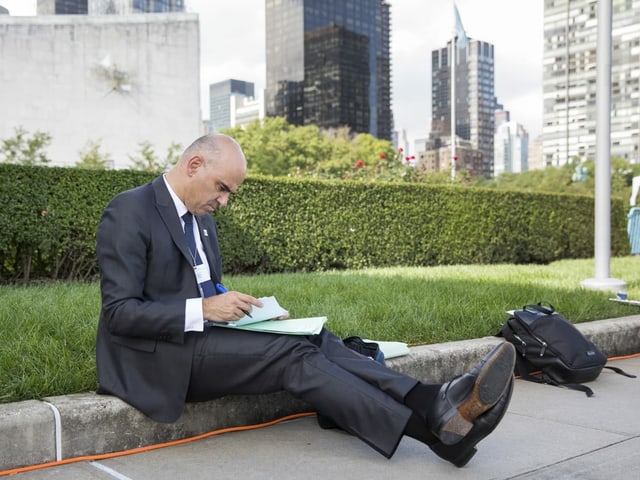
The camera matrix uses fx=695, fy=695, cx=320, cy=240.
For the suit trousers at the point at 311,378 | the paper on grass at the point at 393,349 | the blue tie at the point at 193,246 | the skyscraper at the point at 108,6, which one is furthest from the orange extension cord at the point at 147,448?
the skyscraper at the point at 108,6

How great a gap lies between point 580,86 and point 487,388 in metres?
91.5

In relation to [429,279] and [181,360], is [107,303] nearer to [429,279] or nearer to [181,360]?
[181,360]

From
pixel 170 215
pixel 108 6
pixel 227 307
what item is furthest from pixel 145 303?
pixel 108 6

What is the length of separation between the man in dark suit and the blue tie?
0.27ft

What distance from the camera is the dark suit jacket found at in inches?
118

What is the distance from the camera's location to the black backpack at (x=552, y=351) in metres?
4.64

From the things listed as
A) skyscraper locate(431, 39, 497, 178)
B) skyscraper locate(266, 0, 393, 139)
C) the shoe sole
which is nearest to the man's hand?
the shoe sole

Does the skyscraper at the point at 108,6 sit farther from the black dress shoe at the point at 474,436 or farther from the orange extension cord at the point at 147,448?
the black dress shoe at the point at 474,436

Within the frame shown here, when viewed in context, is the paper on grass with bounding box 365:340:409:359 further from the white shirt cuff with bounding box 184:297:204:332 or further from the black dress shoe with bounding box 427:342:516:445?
the white shirt cuff with bounding box 184:297:204:332

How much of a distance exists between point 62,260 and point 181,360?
6389 mm

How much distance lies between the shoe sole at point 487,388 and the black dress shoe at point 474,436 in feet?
0.10

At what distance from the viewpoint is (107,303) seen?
9.97 feet

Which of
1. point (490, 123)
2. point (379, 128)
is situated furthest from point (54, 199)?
point (379, 128)

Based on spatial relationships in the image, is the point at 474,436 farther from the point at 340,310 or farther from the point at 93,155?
the point at 93,155
